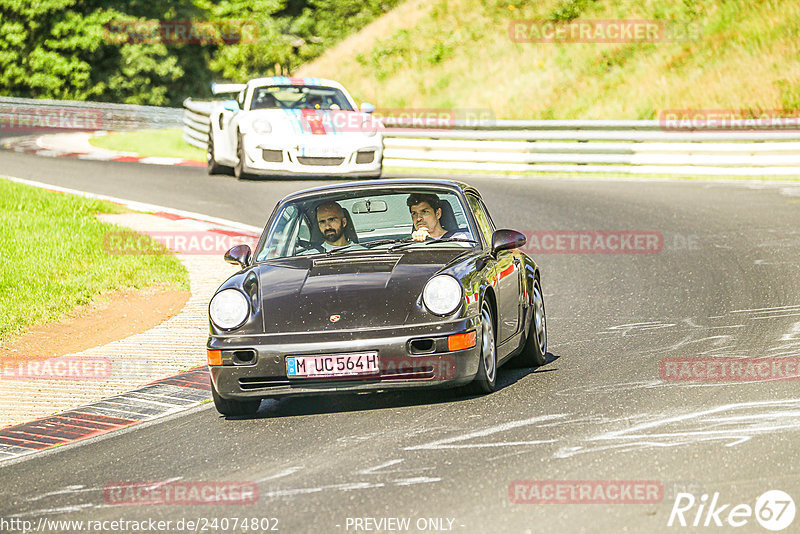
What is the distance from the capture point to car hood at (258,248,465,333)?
23.0ft

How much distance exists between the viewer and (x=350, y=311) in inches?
277

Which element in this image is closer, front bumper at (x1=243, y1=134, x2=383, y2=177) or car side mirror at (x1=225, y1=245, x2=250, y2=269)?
car side mirror at (x1=225, y1=245, x2=250, y2=269)

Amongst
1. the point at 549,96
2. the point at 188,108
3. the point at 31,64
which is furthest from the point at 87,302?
the point at 31,64

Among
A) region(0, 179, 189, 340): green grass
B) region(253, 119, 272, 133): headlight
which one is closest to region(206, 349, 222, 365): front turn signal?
region(0, 179, 189, 340): green grass

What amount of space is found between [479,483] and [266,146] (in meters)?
14.1

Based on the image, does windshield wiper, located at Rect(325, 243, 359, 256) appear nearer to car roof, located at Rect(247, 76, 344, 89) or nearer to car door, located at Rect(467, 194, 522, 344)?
car door, located at Rect(467, 194, 522, 344)

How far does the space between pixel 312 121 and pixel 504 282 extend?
1133 cm

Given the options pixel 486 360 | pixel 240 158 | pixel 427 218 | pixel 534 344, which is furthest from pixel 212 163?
pixel 486 360

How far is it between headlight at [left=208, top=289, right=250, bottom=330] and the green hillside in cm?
2025

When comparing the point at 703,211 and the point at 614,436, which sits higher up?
the point at 614,436

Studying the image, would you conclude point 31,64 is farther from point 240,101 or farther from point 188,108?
point 240,101

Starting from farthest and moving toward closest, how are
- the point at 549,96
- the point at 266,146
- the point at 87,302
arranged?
1. the point at 549,96
2. the point at 266,146
3. the point at 87,302

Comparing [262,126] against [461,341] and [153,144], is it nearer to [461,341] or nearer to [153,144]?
[153,144]

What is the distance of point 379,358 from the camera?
688cm
